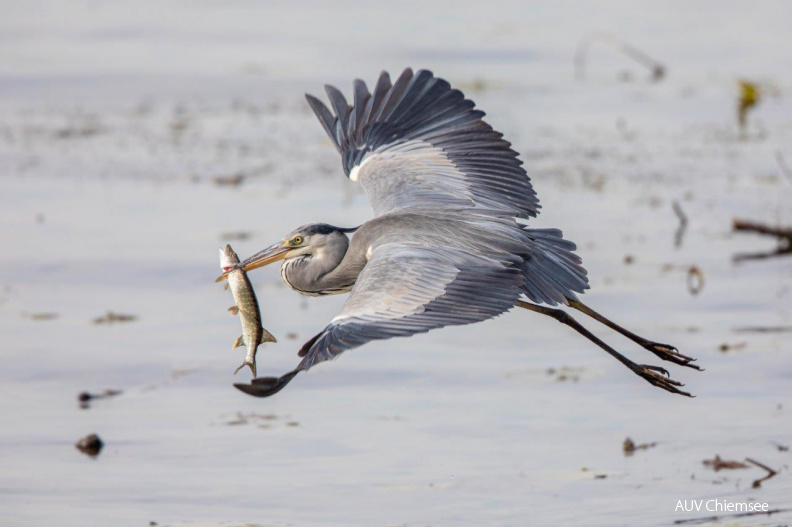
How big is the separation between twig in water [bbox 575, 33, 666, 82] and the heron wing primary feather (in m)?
9.00

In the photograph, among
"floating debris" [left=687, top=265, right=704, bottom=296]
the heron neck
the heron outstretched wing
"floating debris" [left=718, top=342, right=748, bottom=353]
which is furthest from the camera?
"floating debris" [left=687, top=265, right=704, bottom=296]

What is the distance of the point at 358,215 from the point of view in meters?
10.2

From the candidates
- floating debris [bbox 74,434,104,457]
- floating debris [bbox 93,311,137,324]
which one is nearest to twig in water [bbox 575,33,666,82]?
floating debris [bbox 93,311,137,324]

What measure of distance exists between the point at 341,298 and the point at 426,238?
2.99 meters

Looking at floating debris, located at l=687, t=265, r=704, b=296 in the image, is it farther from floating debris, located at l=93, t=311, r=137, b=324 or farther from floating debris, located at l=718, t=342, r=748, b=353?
floating debris, located at l=93, t=311, r=137, b=324

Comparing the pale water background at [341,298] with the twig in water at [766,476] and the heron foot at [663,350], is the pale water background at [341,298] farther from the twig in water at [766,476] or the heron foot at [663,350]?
the heron foot at [663,350]

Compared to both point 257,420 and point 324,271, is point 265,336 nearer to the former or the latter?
point 324,271

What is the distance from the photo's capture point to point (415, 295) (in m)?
5.46

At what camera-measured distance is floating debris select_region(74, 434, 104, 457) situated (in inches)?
255

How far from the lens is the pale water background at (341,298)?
6207 millimetres

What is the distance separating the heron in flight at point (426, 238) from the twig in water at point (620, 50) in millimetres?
7889

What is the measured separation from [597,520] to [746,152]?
6.70 meters

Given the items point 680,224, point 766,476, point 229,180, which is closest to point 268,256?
point 766,476

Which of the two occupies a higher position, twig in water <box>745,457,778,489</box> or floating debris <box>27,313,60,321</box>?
floating debris <box>27,313,60,321</box>
